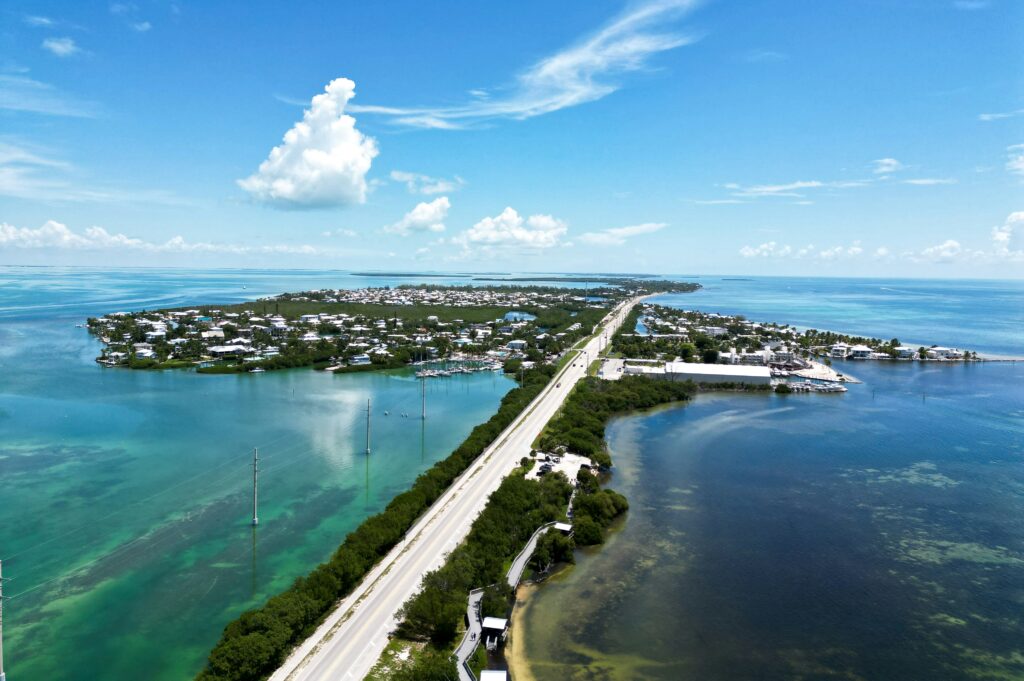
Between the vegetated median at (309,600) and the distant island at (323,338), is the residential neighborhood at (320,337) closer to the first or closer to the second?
the distant island at (323,338)

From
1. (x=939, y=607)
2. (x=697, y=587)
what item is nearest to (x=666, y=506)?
(x=697, y=587)

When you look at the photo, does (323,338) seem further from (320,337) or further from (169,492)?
(169,492)

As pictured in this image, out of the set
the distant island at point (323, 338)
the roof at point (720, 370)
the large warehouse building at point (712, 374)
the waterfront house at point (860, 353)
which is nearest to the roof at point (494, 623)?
the large warehouse building at point (712, 374)

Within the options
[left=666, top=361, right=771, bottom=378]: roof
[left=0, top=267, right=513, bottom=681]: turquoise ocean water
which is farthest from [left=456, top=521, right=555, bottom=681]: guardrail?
[left=666, top=361, right=771, bottom=378]: roof

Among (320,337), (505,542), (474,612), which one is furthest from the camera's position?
(320,337)

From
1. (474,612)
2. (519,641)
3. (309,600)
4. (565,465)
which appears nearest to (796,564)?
(519,641)

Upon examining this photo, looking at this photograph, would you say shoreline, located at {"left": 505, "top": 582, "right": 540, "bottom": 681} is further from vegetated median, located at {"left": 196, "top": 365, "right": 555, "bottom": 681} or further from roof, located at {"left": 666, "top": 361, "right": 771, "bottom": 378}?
roof, located at {"left": 666, "top": 361, "right": 771, "bottom": 378}
